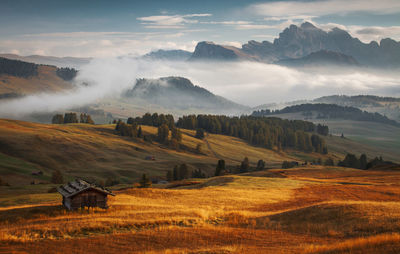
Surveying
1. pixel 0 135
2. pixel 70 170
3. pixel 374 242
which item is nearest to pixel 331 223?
pixel 374 242

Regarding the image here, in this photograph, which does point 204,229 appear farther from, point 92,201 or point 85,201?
point 85,201

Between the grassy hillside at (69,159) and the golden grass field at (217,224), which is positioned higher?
the golden grass field at (217,224)

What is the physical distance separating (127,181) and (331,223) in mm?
114484

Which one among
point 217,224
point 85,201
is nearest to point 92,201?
point 85,201

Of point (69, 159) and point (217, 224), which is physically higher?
point (217, 224)

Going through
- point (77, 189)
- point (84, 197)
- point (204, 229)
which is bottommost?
point (204, 229)

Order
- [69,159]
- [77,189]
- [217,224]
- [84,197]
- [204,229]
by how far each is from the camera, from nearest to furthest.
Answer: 1. [204,229]
2. [217,224]
3. [84,197]
4. [77,189]
5. [69,159]

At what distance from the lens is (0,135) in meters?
171

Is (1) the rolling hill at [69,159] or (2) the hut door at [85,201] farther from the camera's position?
(1) the rolling hill at [69,159]

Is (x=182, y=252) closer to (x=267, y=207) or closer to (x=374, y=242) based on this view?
(x=374, y=242)

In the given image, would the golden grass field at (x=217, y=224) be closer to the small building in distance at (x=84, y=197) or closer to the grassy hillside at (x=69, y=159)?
the small building in distance at (x=84, y=197)

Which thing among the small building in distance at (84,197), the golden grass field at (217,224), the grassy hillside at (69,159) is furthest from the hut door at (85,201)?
the grassy hillside at (69,159)

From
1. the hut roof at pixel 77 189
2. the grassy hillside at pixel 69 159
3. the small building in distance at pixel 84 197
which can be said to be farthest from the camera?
the grassy hillside at pixel 69 159

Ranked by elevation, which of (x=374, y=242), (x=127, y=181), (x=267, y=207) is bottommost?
(x=127, y=181)
